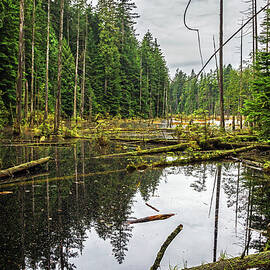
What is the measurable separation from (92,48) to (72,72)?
9.61 m

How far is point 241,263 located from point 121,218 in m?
1.92

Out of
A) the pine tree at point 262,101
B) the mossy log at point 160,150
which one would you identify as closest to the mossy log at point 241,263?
the pine tree at point 262,101

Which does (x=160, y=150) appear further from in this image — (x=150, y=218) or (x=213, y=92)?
(x=213, y=92)

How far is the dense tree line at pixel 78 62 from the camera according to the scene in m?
20.5

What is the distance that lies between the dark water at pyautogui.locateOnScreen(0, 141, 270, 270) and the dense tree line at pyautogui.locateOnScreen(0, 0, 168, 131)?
638 inches

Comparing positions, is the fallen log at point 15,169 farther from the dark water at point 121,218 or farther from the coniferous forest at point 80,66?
the coniferous forest at point 80,66

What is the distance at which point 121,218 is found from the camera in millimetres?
3562

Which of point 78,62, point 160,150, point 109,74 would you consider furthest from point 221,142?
point 78,62

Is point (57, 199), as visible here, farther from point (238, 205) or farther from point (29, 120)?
point (29, 120)

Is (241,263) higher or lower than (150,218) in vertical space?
higher

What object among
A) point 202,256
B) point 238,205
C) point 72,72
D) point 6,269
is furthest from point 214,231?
point 72,72

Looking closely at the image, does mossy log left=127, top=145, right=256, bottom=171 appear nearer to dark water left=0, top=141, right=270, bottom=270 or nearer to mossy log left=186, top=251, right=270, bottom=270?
dark water left=0, top=141, right=270, bottom=270

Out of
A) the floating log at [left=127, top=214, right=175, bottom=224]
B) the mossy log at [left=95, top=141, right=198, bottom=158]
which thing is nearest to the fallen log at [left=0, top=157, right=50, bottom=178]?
the mossy log at [left=95, top=141, right=198, bottom=158]

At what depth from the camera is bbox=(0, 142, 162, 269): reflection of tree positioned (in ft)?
8.32
